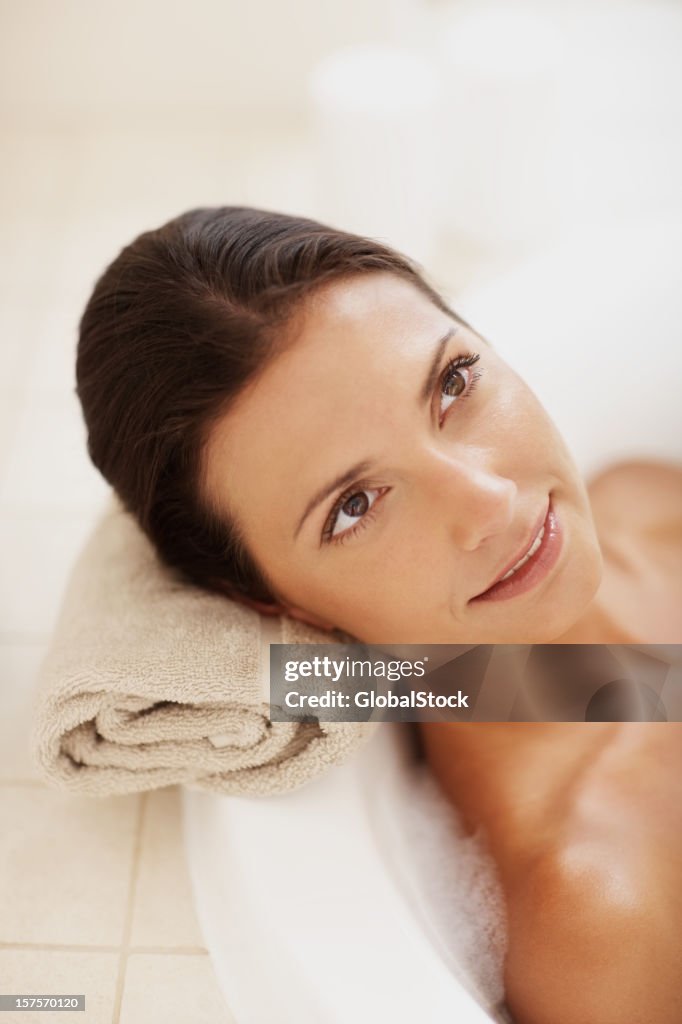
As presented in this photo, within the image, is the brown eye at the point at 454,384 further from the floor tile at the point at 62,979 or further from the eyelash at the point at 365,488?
the floor tile at the point at 62,979

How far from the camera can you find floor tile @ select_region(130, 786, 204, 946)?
967mm

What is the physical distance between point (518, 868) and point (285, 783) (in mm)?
262

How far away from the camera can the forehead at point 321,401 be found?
0.86 metres

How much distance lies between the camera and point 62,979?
927mm

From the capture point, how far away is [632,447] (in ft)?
4.78

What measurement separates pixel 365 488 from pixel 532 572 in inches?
7.2

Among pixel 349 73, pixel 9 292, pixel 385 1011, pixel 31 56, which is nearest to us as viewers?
pixel 385 1011

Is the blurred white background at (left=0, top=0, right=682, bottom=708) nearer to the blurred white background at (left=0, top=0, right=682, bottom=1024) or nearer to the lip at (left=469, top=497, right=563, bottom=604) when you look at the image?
the blurred white background at (left=0, top=0, right=682, bottom=1024)

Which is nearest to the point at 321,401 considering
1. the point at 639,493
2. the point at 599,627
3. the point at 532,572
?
A: the point at 532,572

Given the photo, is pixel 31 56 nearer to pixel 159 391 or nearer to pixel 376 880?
pixel 159 391

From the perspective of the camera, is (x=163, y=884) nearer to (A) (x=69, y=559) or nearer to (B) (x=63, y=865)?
(B) (x=63, y=865)

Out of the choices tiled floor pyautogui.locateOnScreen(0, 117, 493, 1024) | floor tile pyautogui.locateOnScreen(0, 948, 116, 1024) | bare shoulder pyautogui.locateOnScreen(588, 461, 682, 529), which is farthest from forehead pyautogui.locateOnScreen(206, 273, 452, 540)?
bare shoulder pyautogui.locateOnScreen(588, 461, 682, 529)

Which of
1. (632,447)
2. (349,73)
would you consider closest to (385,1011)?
(632,447)

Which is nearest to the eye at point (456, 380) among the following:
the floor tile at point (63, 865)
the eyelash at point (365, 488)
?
the eyelash at point (365, 488)
